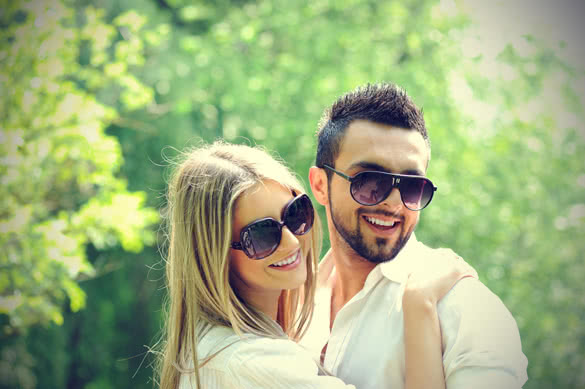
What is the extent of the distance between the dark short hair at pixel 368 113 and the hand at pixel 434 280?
0.62m

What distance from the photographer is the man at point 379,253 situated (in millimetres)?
2039

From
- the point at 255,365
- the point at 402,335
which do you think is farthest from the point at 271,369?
the point at 402,335

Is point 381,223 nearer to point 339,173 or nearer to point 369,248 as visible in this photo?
point 369,248

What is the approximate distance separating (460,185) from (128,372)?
5090 mm

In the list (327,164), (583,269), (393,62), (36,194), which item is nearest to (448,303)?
(327,164)

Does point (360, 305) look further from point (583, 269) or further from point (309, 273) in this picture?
point (583, 269)

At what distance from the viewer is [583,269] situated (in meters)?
8.18

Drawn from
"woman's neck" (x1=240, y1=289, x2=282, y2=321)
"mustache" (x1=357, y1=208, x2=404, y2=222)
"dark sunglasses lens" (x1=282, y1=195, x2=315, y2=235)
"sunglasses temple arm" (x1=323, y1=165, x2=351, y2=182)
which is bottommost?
"woman's neck" (x1=240, y1=289, x2=282, y2=321)

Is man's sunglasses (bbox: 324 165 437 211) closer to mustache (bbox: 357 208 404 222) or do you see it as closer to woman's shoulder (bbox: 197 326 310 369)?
mustache (bbox: 357 208 404 222)

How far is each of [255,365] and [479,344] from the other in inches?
31.5

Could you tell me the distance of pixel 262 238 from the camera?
211 cm

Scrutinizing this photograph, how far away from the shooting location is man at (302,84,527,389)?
80.3 inches

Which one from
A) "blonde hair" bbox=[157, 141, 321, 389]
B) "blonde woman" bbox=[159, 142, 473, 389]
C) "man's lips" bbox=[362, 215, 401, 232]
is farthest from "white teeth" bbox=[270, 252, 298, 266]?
"man's lips" bbox=[362, 215, 401, 232]

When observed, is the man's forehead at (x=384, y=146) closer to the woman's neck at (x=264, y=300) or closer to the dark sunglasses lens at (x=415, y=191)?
the dark sunglasses lens at (x=415, y=191)
